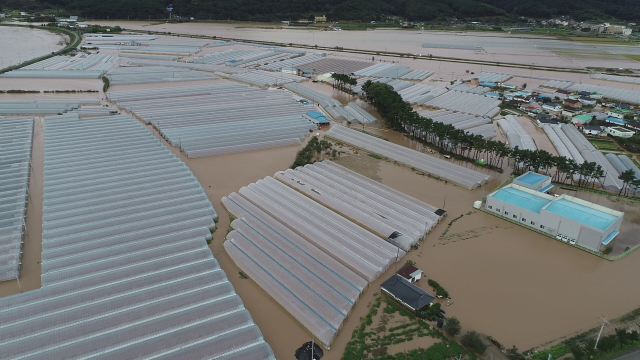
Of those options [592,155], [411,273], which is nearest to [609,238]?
[411,273]

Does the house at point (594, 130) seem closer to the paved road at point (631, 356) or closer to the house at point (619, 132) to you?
the house at point (619, 132)

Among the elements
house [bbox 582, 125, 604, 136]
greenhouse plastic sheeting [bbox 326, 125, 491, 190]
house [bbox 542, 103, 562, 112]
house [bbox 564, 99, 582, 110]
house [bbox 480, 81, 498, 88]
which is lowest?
greenhouse plastic sheeting [bbox 326, 125, 491, 190]

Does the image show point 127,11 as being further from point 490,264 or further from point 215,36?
Result: point 490,264

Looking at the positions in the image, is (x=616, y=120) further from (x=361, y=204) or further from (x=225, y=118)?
(x=225, y=118)

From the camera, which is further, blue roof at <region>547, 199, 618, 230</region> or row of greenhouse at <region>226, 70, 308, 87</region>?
row of greenhouse at <region>226, 70, 308, 87</region>

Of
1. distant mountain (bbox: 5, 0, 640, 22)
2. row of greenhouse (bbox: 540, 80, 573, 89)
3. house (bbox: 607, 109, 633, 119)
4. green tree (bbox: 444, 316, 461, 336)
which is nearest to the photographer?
green tree (bbox: 444, 316, 461, 336)

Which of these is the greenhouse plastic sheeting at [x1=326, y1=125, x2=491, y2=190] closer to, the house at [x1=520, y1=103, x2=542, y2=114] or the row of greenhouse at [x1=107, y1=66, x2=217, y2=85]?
the house at [x1=520, y1=103, x2=542, y2=114]

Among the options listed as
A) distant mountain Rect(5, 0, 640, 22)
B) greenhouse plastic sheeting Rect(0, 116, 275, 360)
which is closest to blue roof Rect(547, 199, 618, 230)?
greenhouse plastic sheeting Rect(0, 116, 275, 360)
